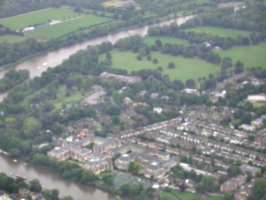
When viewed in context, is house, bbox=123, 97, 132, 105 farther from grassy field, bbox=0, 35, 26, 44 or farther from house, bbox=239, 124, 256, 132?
grassy field, bbox=0, 35, 26, 44

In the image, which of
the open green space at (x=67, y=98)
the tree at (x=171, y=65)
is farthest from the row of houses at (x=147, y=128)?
the tree at (x=171, y=65)

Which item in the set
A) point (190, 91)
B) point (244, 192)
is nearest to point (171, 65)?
point (190, 91)

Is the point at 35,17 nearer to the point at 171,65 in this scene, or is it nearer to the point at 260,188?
the point at 171,65

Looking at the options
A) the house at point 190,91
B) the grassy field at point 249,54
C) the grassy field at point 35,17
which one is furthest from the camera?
the grassy field at point 35,17

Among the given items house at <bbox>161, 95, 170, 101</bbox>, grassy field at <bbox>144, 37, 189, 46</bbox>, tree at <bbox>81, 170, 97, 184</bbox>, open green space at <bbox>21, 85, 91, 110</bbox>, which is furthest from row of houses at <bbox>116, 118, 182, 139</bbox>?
grassy field at <bbox>144, 37, 189, 46</bbox>

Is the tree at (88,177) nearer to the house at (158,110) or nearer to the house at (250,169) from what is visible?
the house at (250,169)
